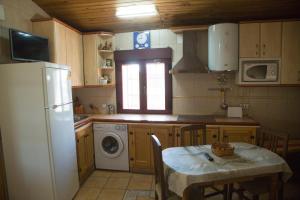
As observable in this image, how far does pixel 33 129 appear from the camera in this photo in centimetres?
213

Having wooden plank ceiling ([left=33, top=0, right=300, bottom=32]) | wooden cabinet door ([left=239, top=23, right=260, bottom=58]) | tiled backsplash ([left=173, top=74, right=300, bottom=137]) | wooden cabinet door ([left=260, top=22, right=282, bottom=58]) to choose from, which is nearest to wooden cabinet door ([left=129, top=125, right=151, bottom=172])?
tiled backsplash ([left=173, top=74, right=300, bottom=137])

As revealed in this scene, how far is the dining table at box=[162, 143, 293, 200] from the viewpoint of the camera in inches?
64.5

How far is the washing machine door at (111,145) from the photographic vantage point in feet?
10.6

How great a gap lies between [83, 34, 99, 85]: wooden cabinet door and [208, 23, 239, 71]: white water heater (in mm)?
1854

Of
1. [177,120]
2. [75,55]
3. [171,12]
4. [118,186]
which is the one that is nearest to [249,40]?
[171,12]

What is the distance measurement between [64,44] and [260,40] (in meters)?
2.74

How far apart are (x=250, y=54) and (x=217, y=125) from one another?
111 centimetres

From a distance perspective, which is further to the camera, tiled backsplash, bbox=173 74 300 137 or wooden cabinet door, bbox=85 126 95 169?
tiled backsplash, bbox=173 74 300 137

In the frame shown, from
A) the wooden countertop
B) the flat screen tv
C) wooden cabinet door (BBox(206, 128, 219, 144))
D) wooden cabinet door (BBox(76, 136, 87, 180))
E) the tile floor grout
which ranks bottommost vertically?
the tile floor grout

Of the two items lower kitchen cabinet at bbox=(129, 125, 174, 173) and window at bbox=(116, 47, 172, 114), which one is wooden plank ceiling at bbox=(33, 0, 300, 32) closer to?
window at bbox=(116, 47, 172, 114)

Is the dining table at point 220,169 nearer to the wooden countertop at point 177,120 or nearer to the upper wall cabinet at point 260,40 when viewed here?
the wooden countertop at point 177,120

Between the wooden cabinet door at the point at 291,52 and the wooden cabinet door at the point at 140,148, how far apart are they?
2099mm

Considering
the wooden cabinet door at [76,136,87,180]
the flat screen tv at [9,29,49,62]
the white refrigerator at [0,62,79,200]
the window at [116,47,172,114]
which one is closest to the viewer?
the white refrigerator at [0,62,79,200]

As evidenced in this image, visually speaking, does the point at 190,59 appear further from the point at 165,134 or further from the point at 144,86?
the point at 165,134
